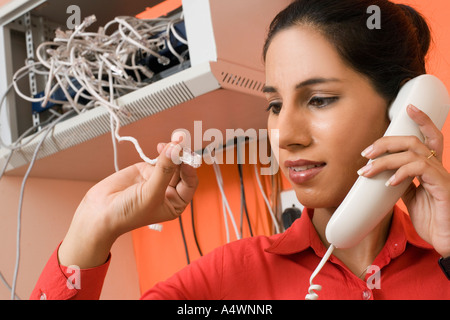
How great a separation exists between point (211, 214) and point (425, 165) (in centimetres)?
78

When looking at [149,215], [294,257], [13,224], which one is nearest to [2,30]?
[13,224]

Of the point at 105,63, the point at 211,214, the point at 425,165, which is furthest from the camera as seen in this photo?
the point at 211,214

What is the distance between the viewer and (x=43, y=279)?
776mm

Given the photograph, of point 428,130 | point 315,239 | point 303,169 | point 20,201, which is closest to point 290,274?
point 315,239

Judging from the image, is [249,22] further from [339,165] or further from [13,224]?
[13,224]

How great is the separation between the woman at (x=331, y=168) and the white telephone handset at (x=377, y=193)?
0.06 feet

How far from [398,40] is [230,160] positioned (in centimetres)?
60

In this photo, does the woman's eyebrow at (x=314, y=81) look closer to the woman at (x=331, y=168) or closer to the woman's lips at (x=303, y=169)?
the woman at (x=331, y=168)

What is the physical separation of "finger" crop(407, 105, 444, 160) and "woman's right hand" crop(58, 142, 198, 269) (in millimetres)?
314

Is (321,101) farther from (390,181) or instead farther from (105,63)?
(105,63)

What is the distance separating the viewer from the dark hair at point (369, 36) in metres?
0.77

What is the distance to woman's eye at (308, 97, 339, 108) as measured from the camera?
0.74 metres

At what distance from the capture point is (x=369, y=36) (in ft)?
2.57

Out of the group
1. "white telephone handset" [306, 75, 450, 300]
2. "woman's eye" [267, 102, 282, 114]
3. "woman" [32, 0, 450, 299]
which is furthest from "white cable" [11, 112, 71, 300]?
"white telephone handset" [306, 75, 450, 300]
